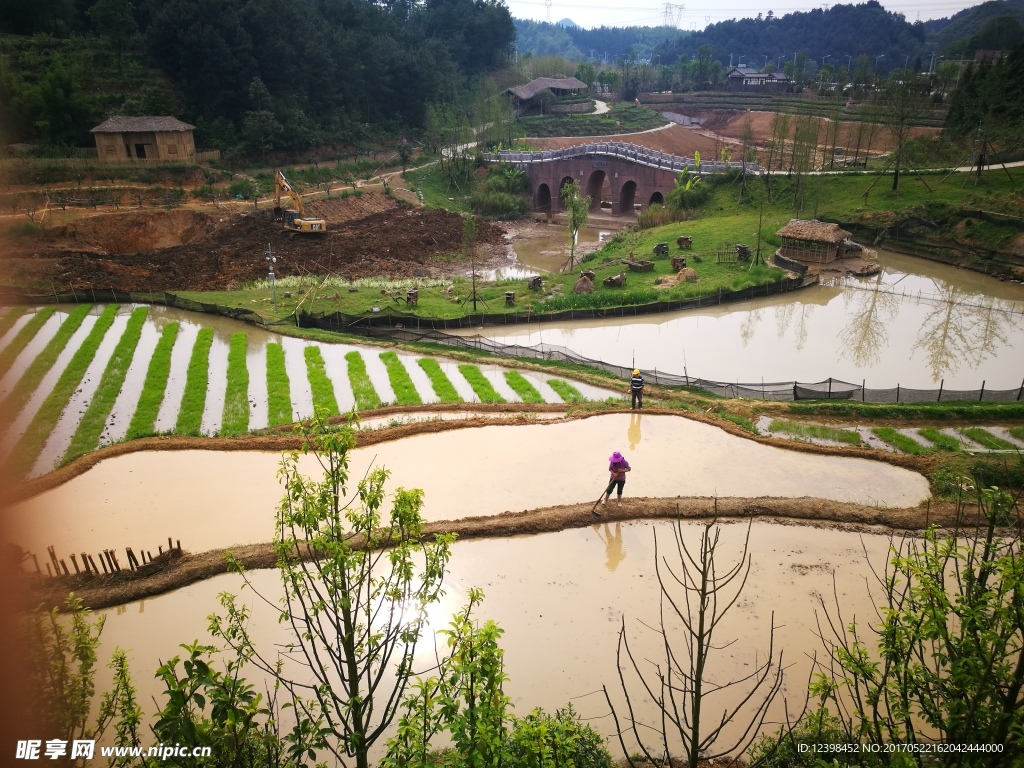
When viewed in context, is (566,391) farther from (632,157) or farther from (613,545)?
(632,157)

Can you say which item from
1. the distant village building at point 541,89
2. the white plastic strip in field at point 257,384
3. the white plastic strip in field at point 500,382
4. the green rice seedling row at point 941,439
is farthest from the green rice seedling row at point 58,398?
the distant village building at point 541,89

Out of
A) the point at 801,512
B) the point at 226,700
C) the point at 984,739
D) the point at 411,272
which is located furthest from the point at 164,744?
the point at 411,272

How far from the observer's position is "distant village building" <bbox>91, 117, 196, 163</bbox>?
5491 centimetres

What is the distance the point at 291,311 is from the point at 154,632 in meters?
25.1

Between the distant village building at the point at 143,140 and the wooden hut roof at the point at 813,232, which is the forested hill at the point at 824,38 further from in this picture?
the distant village building at the point at 143,140

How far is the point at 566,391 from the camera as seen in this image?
27.7m

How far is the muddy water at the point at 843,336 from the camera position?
2980 centimetres

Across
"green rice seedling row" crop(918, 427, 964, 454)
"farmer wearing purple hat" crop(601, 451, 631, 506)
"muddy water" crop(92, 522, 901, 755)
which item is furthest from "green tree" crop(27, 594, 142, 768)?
"green rice seedling row" crop(918, 427, 964, 454)

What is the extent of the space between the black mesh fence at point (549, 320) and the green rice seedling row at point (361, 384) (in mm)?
3586

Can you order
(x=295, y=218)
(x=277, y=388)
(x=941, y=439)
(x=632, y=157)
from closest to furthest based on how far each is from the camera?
1. (x=941, y=439)
2. (x=277, y=388)
3. (x=295, y=218)
4. (x=632, y=157)

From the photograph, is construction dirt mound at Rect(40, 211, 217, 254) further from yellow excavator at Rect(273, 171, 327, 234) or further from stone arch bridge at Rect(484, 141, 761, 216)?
stone arch bridge at Rect(484, 141, 761, 216)

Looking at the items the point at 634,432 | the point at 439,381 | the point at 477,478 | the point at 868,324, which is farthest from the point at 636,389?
the point at 868,324

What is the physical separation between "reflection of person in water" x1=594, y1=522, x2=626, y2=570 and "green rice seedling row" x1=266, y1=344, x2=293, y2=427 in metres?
13.1

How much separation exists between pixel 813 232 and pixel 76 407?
42.3m
